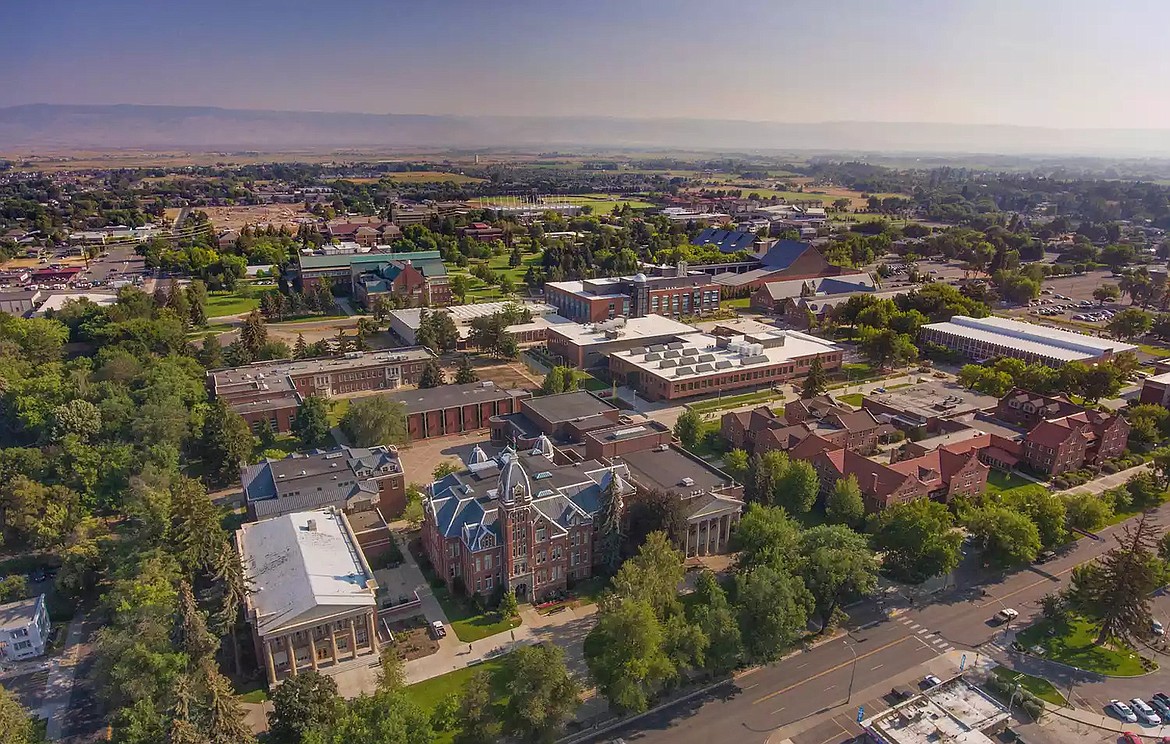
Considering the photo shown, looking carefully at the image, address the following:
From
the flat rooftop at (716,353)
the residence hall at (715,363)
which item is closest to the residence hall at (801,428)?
the residence hall at (715,363)

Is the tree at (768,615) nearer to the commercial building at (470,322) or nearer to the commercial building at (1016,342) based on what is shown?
the commercial building at (470,322)

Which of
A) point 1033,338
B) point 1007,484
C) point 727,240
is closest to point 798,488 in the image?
point 1007,484

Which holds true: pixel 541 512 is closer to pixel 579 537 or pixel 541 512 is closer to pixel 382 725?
pixel 579 537

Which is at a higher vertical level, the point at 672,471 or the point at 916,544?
the point at 672,471

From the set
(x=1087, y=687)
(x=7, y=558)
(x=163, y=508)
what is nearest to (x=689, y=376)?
(x=1087, y=687)

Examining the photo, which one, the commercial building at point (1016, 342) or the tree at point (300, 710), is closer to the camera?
the tree at point (300, 710)

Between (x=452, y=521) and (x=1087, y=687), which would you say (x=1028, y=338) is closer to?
(x=1087, y=687)

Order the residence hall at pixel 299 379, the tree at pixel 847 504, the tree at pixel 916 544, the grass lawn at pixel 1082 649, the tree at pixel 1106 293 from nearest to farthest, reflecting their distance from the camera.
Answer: the grass lawn at pixel 1082 649
the tree at pixel 916 544
the tree at pixel 847 504
the residence hall at pixel 299 379
the tree at pixel 1106 293
